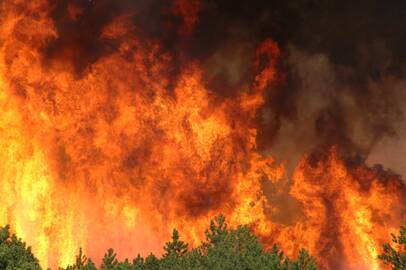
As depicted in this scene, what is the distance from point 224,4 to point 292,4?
4.87m

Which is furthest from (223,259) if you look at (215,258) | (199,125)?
(199,125)

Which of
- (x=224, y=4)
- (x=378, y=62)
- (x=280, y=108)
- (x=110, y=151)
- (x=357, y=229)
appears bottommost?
(x=357, y=229)

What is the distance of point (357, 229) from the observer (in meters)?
35.6

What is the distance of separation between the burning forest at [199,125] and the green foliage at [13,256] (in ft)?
60.1

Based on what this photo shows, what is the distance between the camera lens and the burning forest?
35562 mm

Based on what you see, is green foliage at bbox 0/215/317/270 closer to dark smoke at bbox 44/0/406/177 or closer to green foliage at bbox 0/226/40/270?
green foliage at bbox 0/226/40/270

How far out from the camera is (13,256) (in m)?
15.5

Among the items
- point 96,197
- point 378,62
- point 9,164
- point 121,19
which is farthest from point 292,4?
point 9,164

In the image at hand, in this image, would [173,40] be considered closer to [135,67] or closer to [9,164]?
[135,67]

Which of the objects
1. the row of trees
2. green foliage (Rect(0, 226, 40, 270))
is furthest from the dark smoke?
green foliage (Rect(0, 226, 40, 270))

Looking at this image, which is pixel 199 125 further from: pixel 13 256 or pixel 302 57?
pixel 13 256

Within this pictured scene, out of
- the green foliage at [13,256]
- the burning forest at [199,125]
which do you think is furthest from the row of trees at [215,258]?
the burning forest at [199,125]

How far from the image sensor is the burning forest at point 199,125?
3556cm

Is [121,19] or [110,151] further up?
[121,19]
